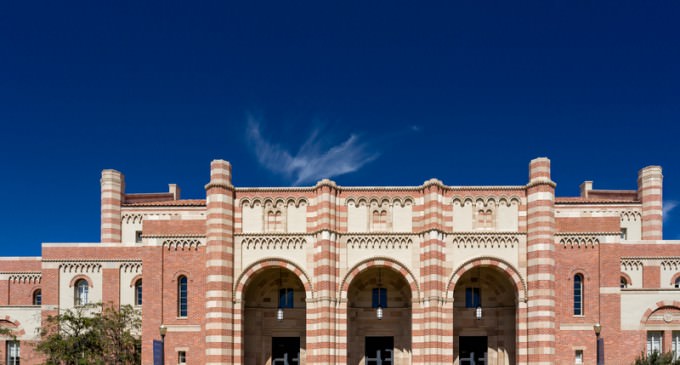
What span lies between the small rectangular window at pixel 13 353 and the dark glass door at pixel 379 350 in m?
19.3

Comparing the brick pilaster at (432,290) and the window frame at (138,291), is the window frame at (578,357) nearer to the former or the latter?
the brick pilaster at (432,290)

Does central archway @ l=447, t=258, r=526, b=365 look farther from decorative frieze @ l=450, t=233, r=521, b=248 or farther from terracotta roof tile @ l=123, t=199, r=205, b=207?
terracotta roof tile @ l=123, t=199, r=205, b=207

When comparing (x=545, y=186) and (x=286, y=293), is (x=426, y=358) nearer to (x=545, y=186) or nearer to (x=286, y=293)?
(x=286, y=293)

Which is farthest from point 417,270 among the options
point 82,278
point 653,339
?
point 82,278

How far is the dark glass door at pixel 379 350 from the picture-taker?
96.5 feet

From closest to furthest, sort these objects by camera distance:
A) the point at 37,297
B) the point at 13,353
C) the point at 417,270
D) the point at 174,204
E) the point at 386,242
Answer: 1. the point at 417,270
2. the point at 386,242
3. the point at 13,353
4. the point at 37,297
5. the point at 174,204

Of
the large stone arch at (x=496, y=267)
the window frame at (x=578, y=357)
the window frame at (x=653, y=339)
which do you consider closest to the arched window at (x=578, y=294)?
the window frame at (x=578, y=357)

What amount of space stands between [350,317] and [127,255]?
13261 millimetres

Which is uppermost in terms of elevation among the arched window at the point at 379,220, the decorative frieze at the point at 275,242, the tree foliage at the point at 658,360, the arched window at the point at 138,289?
the arched window at the point at 379,220

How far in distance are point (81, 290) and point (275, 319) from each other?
→ 11836mm

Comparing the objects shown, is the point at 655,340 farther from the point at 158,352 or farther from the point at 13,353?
the point at 13,353

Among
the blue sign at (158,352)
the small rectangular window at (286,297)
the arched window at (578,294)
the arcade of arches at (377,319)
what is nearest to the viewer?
the blue sign at (158,352)

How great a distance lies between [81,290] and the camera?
1287 inches

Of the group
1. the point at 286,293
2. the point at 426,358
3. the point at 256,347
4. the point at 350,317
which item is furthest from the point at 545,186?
the point at 256,347
